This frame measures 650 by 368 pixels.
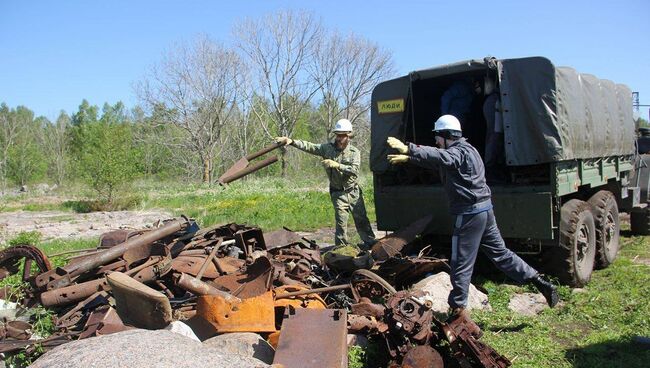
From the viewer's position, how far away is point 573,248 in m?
6.45

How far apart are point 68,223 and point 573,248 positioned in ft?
48.2

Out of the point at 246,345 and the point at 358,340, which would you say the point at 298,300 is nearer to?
the point at 358,340

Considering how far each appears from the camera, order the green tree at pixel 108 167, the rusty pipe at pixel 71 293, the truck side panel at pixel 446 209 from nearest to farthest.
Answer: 1. the rusty pipe at pixel 71 293
2. the truck side panel at pixel 446 209
3. the green tree at pixel 108 167

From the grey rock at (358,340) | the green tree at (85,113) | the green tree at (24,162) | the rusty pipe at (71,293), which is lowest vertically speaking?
the grey rock at (358,340)

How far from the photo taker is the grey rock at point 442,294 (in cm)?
554

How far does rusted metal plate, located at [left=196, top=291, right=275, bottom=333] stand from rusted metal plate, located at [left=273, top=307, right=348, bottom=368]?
322 mm

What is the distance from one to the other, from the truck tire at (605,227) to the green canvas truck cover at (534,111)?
2.36 feet

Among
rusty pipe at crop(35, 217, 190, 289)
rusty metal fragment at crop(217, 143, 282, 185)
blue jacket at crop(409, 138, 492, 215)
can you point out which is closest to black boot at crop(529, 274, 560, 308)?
blue jacket at crop(409, 138, 492, 215)

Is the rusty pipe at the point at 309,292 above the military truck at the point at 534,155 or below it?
below

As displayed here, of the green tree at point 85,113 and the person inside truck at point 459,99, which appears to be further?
the green tree at point 85,113

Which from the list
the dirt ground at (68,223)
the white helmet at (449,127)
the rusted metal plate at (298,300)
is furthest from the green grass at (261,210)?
the white helmet at (449,127)

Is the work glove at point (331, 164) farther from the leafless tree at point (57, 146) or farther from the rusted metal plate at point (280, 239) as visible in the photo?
the leafless tree at point (57, 146)

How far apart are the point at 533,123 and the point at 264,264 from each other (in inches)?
147

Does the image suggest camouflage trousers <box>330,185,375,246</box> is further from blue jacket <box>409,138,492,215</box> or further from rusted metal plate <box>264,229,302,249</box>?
blue jacket <box>409,138,492,215</box>
